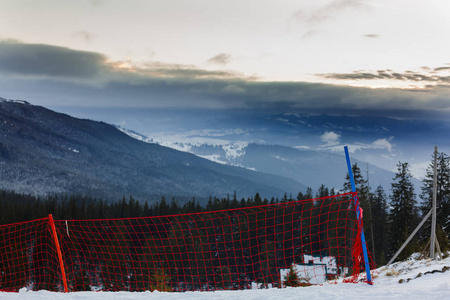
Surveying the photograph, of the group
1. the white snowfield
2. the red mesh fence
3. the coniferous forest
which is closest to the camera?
the white snowfield

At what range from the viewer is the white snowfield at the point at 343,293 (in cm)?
853

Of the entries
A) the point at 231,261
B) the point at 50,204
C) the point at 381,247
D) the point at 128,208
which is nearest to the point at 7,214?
the point at 50,204

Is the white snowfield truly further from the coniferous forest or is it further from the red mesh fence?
the red mesh fence

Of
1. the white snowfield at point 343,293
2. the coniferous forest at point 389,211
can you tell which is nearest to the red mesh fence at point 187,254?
the coniferous forest at point 389,211

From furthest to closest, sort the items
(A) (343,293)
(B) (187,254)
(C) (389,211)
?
(B) (187,254), (C) (389,211), (A) (343,293)

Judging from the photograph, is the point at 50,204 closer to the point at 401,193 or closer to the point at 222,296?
the point at 401,193

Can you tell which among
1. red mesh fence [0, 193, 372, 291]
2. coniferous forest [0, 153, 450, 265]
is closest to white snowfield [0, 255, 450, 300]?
coniferous forest [0, 153, 450, 265]

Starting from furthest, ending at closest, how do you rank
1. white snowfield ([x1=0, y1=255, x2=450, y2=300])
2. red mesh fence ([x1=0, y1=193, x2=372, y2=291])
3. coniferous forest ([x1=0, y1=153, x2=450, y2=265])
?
1. coniferous forest ([x1=0, y1=153, x2=450, y2=265])
2. red mesh fence ([x1=0, y1=193, x2=372, y2=291])
3. white snowfield ([x1=0, y1=255, x2=450, y2=300])

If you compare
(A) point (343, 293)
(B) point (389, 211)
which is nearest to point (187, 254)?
(B) point (389, 211)

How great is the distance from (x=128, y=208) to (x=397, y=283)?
299 ft

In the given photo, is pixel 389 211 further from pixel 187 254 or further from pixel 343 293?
pixel 343 293

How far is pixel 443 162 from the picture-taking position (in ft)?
148

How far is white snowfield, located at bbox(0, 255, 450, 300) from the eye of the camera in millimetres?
8531

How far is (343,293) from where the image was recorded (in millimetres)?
8844
